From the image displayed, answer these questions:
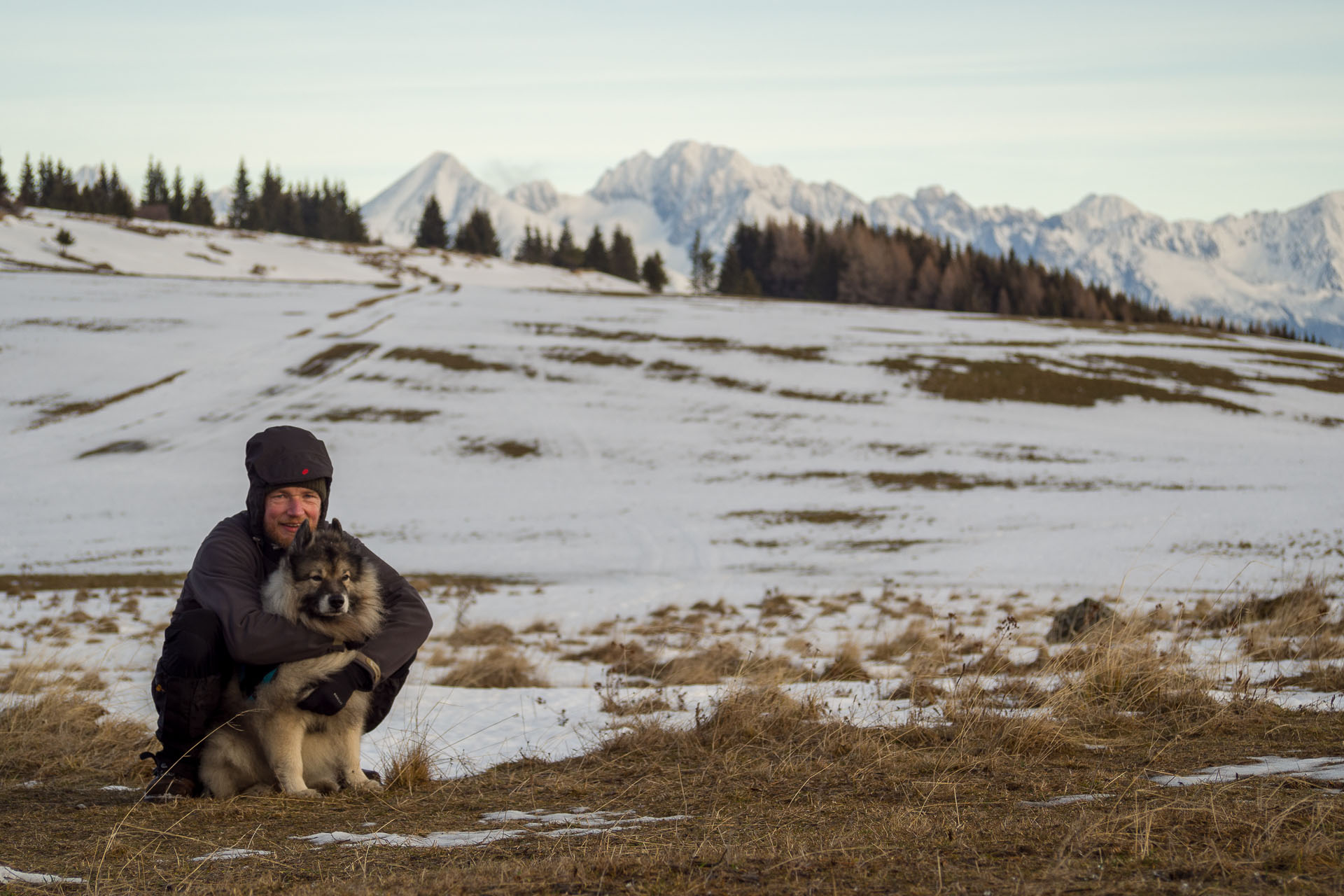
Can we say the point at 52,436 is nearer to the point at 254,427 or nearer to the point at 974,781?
the point at 254,427

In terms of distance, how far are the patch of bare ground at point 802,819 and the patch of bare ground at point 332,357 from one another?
46189 millimetres

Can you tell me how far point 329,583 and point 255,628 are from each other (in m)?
0.46

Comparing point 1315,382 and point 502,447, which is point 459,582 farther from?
point 1315,382

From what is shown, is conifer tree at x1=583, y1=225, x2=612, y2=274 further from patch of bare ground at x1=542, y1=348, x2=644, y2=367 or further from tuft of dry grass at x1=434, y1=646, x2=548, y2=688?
tuft of dry grass at x1=434, y1=646, x2=548, y2=688

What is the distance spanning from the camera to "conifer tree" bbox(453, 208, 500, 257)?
140 metres

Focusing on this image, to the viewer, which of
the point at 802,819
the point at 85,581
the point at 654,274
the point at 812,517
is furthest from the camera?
the point at 654,274

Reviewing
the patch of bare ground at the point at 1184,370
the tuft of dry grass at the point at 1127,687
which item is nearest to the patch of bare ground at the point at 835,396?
the patch of bare ground at the point at 1184,370

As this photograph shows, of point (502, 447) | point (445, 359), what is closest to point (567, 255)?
point (445, 359)

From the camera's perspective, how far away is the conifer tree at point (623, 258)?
142m

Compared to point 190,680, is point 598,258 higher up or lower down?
higher up

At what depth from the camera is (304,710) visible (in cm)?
588

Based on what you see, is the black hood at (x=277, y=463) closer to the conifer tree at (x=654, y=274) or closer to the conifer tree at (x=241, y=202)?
the conifer tree at (x=654, y=274)

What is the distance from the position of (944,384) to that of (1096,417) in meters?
7.55

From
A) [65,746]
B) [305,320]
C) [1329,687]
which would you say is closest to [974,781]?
[1329,687]
